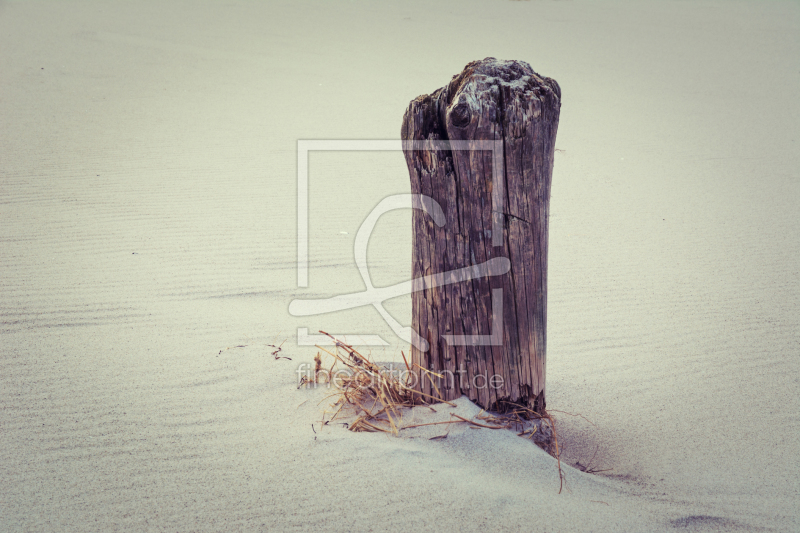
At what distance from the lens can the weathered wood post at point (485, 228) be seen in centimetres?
200

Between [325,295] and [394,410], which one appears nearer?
[394,410]

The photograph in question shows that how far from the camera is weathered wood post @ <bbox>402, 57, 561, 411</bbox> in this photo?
2002mm

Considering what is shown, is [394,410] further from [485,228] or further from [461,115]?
[461,115]

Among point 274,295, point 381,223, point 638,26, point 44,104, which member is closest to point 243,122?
point 44,104

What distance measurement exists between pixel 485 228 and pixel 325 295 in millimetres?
2179

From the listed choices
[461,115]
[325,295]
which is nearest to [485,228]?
[461,115]

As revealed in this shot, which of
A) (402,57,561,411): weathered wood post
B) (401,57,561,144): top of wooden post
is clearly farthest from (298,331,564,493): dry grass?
(401,57,561,144): top of wooden post

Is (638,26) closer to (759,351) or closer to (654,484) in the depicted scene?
(759,351)

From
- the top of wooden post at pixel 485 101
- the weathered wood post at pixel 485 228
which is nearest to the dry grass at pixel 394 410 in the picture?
the weathered wood post at pixel 485 228

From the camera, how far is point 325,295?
4.07 metres

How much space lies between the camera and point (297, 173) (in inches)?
261

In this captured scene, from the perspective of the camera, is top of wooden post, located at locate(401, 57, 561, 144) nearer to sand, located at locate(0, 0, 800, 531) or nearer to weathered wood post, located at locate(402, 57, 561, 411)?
weathered wood post, located at locate(402, 57, 561, 411)

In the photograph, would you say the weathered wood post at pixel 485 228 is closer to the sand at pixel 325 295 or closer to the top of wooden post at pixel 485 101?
the top of wooden post at pixel 485 101

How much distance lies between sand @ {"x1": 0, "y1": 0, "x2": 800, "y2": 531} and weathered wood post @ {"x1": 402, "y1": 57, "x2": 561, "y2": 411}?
23cm
